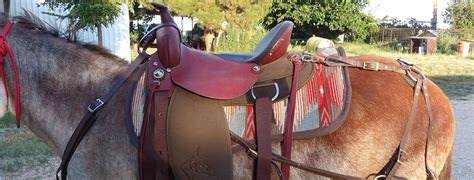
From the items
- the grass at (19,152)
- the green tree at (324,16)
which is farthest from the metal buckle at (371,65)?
the green tree at (324,16)

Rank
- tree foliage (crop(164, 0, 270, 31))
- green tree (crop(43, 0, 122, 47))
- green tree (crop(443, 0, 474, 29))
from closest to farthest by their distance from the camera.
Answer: green tree (crop(43, 0, 122, 47)) → tree foliage (crop(164, 0, 270, 31)) → green tree (crop(443, 0, 474, 29))

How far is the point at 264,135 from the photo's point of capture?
6.24 feet

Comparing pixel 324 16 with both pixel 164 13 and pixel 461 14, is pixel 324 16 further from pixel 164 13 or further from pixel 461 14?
pixel 164 13

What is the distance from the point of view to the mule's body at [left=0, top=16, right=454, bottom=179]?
200 cm

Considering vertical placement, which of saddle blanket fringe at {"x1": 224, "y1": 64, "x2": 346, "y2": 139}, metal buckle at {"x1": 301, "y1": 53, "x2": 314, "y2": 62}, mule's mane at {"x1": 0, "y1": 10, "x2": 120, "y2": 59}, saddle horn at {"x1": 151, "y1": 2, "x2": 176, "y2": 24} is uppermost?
saddle horn at {"x1": 151, "y1": 2, "x2": 176, "y2": 24}

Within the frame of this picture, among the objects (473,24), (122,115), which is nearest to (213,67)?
(122,115)

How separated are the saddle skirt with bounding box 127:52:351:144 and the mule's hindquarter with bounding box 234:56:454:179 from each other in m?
0.07

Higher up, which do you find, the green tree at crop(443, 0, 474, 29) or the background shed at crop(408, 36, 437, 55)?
the green tree at crop(443, 0, 474, 29)

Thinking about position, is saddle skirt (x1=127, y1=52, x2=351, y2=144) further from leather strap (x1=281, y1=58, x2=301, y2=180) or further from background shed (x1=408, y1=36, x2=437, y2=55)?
background shed (x1=408, y1=36, x2=437, y2=55)

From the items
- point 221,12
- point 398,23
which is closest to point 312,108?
point 221,12

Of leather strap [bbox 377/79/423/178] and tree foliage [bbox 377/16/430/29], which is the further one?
tree foliage [bbox 377/16/430/29]

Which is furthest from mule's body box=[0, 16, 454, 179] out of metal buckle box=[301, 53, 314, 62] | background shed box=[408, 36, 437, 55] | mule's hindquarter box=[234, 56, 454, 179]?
background shed box=[408, 36, 437, 55]

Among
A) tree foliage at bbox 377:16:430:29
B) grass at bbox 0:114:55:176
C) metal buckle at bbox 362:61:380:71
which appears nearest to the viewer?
metal buckle at bbox 362:61:380:71

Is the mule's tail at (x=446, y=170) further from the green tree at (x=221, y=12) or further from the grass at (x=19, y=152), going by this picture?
the green tree at (x=221, y=12)
